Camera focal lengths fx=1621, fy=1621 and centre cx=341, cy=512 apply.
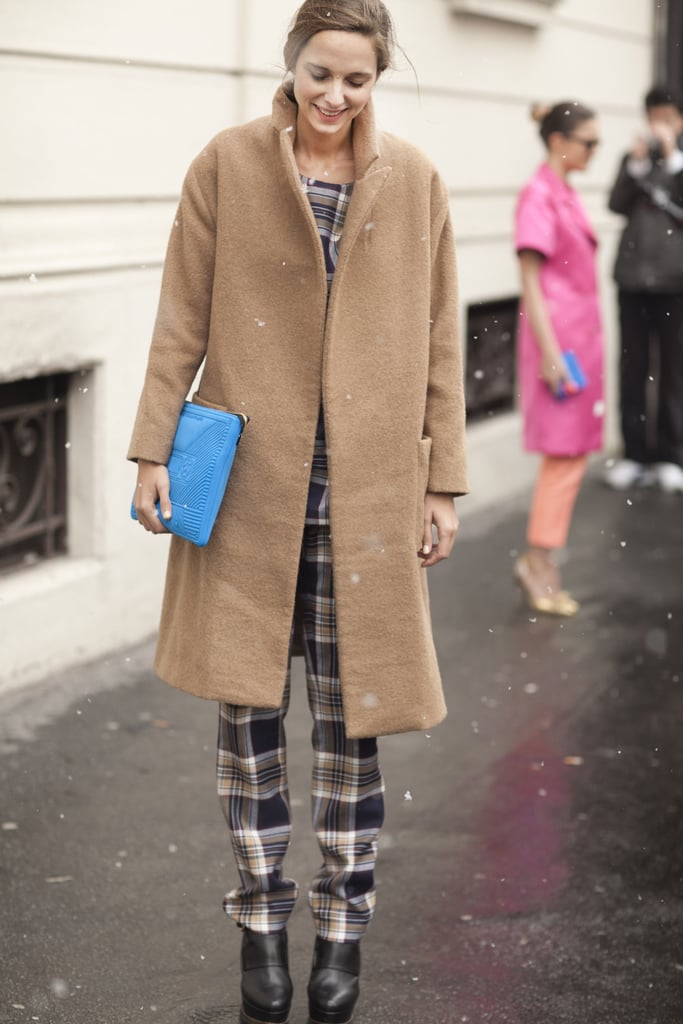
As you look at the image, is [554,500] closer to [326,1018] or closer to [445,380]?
→ [445,380]

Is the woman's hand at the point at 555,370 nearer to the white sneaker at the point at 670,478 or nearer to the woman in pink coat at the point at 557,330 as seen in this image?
the woman in pink coat at the point at 557,330

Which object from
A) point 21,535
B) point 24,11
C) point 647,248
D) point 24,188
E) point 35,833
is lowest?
point 35,833

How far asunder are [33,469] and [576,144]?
250cm

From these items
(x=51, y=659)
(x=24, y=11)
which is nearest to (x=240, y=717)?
(x=51, y=659)

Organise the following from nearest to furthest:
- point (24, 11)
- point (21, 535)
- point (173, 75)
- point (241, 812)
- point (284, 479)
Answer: point (284, 479) < point (241, 812) < point (24, 11) < point (21, 535) < point (173, 75)

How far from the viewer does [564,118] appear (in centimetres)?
641

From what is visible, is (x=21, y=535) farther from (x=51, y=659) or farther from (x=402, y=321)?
(x=402, y=321)

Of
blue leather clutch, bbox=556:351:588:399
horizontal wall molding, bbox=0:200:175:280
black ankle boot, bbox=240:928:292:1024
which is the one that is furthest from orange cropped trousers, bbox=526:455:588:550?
black ankle boot, bbox=240:928:292:1024

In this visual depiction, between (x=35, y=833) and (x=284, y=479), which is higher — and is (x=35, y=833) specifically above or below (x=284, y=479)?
below

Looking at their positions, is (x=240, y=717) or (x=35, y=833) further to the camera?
(x=35, y=833)

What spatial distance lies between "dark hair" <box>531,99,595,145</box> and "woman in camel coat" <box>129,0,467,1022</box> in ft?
11.1

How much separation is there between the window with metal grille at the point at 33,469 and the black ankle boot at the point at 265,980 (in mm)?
2477

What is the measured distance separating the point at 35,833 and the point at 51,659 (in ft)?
4.27

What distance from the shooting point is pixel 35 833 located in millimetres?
4301
